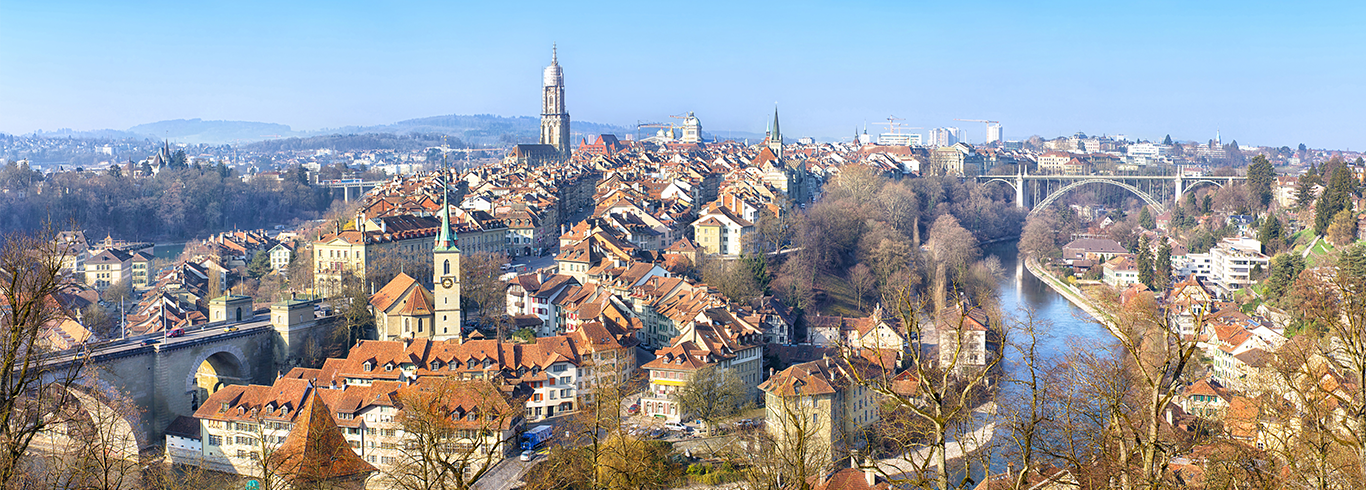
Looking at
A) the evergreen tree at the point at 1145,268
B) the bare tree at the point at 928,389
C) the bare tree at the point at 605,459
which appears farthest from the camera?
the evergreen tree at the point at 1145,268

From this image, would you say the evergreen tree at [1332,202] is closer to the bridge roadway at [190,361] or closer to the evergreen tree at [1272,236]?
the evergreen tree at [1272,236]

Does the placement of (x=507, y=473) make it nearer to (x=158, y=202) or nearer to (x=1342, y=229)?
(x=1342, y=229)

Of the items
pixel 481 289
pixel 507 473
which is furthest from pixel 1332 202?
pixel 507 473

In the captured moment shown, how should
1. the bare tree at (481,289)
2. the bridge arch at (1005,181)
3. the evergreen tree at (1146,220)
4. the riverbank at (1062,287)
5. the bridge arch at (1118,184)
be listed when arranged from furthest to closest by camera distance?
the bridge arch at (1005,181)
the bridge arch at (1118,184)
the evergreen tree at (1146,220)
the riverbank at (1062,287)
the bare tree at (481,289)

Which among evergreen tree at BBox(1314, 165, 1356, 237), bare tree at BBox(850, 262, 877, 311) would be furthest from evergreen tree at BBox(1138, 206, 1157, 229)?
bare tree at BBox(850, 262, 877, 311)

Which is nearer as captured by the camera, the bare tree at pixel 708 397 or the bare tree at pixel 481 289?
the bare tree at pixel 708 397

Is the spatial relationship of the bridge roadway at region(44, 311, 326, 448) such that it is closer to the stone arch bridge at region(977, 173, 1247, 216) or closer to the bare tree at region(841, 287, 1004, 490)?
the bare tree at region(841, 287, 1004, 490)

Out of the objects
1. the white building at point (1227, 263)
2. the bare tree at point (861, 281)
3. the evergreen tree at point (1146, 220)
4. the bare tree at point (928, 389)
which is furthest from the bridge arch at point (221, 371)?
the evergreen tree at point (1146, 220)
